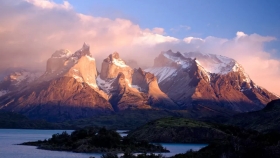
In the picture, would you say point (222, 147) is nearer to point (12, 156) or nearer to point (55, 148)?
point (12, 156)

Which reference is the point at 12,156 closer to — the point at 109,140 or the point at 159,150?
the point at 109,140

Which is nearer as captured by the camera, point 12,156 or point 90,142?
point 12,156

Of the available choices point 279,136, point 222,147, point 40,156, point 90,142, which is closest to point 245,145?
point 222,147

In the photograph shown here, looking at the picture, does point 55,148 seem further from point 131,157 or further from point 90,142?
point 131,157

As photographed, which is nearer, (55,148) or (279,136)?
(279,136)

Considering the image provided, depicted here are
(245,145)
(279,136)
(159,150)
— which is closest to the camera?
(245,145)

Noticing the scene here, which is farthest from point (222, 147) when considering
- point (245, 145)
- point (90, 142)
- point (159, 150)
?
point (90, 142)

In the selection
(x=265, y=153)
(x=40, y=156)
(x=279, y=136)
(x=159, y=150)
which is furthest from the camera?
(x=159, y=150)

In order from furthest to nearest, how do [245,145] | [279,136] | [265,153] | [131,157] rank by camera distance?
1. [279,136]
2. [131,157]
3. [245,145]
4. [265,153]

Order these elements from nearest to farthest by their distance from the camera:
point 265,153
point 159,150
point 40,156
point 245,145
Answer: point 265,153 → point 245,145 → point 40,156 → point 159,150
